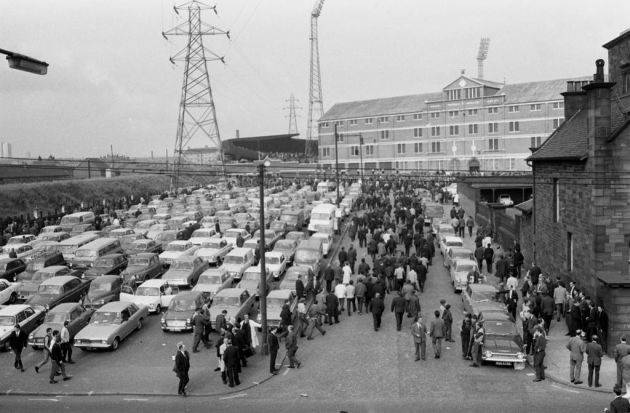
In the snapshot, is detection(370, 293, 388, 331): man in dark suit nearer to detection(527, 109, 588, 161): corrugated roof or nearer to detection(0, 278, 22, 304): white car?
detection(527, 109, 588, 161): corrugated roof

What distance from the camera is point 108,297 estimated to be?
26.5 metres

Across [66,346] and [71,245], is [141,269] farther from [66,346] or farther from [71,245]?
[66,346]

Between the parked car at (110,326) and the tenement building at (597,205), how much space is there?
1644 cm

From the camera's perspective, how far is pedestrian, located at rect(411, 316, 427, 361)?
19.5 meters

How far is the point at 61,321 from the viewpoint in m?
22.3

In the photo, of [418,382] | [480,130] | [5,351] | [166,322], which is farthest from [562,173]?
[480,130]

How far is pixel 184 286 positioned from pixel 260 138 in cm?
10739

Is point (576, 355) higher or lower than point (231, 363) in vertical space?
higher

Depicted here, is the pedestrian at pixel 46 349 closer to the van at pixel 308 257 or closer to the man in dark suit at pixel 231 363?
the man in dark suit at pixel 231 363

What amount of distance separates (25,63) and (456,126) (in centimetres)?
9036

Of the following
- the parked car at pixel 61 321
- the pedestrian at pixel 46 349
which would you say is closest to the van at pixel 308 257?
the parked car at pixel 61 321

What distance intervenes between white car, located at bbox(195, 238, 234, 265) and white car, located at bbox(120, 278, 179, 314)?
6.61m

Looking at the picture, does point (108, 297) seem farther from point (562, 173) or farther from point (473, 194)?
point (473, 194)

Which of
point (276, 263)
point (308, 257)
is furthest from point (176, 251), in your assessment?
point (308, 257)
